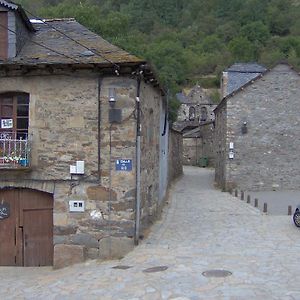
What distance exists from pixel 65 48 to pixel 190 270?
6529 millimetres

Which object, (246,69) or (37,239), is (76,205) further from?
(246,69)

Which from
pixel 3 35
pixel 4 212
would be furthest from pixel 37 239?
pixel 3 35

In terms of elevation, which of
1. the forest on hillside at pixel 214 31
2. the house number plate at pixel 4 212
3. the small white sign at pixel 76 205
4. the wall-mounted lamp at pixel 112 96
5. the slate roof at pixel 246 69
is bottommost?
the house number plate at pixel 4 212

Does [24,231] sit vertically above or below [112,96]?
below

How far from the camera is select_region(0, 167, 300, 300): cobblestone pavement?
8.54 m

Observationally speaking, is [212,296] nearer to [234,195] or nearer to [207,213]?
[207,213]

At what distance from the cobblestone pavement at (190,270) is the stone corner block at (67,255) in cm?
30

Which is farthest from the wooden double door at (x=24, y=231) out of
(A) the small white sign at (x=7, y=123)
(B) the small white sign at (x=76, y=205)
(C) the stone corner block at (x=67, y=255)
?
(A) the small white sign at (x=7, y=123)

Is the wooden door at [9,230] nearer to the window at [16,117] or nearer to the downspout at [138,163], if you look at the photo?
the window at [16,117]

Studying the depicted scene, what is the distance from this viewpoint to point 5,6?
12023 mm

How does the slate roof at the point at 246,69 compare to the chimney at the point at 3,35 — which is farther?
the slate roof at the point at 246,69

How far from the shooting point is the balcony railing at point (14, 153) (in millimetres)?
11667

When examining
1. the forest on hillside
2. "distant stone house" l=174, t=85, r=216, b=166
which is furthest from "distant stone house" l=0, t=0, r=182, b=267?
the forest on hillside

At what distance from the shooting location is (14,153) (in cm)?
1181
